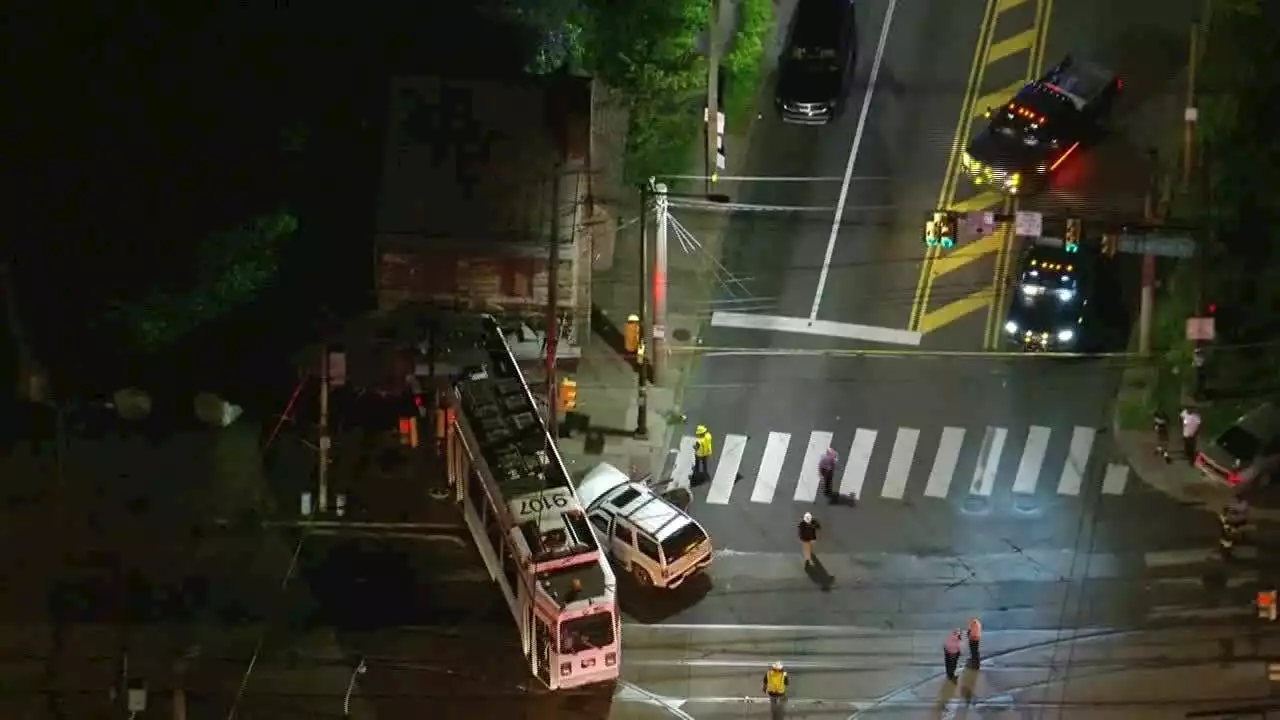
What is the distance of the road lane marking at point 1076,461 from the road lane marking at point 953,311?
13.6 feet

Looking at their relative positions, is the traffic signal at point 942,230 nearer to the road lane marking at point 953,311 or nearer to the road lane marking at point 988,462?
the road lane marking at point 988,462

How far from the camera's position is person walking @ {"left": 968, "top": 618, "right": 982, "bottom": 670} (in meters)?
30.2

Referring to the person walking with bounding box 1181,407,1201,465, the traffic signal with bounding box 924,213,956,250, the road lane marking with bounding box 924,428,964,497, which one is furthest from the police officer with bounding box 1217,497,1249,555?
the traffic signal with bounding box 924,213,956,250

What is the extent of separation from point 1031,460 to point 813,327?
628 cm

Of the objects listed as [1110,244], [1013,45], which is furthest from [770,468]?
[1013,45]

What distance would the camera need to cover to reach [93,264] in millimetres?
31234

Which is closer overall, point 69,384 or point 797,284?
point 69,384

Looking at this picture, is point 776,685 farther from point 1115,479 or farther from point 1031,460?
point 1115,479

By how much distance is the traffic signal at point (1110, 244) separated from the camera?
32.4 meters

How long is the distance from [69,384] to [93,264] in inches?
233

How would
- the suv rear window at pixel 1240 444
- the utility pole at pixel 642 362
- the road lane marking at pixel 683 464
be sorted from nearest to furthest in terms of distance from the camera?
the suv rear window at pixel 1240 444
the road lane marking at pixel 683 464
the utility pole at pixel 642 362

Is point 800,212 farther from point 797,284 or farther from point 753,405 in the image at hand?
point 753,405

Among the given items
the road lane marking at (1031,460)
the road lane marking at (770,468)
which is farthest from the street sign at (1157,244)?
the road lane marking at (770,468)

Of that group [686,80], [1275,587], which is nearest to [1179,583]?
[1275,587]
